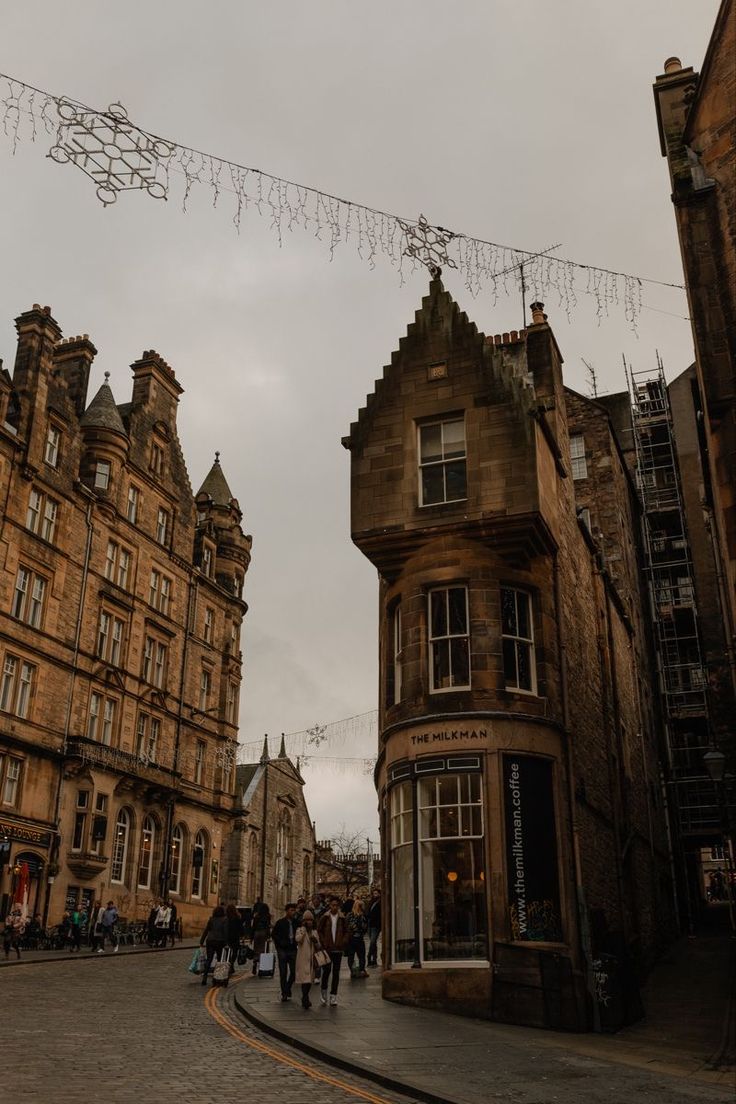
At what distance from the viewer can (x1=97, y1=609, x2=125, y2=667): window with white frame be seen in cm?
3944

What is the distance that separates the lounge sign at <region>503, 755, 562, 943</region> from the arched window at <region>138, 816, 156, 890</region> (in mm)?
26853

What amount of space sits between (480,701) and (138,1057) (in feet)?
28.4

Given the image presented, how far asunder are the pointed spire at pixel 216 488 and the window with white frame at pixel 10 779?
71.5 ft

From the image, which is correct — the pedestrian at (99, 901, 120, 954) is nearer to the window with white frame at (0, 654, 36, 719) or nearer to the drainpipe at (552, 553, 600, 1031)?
the window with white frame at (0, 654, 36, 719)

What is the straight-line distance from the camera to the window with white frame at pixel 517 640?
59.8ft

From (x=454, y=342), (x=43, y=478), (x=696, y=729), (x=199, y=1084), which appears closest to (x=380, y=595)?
(x=454, y=342)

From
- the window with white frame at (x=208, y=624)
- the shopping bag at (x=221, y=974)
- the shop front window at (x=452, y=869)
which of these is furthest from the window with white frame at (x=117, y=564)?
the shop front window at (x=452, y=869)

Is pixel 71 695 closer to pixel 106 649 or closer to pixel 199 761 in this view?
pixel 106 649

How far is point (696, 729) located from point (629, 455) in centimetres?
1328

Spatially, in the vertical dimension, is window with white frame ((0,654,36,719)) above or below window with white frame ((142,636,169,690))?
below

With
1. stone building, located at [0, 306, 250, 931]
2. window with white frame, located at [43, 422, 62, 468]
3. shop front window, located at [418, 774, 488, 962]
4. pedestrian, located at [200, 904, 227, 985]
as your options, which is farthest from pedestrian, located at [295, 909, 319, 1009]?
window with white frame, located at [43, 422, 62, 468]

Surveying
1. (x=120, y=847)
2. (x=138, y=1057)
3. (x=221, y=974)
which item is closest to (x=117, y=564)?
(x=120, y=847)

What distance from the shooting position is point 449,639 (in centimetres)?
1834

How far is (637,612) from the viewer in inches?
1590
